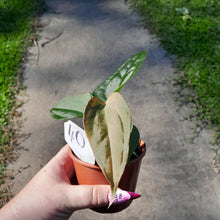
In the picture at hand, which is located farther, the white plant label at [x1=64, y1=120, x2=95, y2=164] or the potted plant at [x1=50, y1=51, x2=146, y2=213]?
the white plant label at [x1=64, y1=120, x2=95, y2=164]

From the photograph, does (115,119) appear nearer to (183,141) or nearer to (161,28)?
(183,141)

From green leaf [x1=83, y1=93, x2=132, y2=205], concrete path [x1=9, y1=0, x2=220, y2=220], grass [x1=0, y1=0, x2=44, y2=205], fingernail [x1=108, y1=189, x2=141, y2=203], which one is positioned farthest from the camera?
grass [x1=0, y1=0, x2=44, y2=205]

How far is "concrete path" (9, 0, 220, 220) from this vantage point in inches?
54.4

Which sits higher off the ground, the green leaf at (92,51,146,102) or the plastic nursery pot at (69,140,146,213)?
the green leaf at (92,51,146,102)

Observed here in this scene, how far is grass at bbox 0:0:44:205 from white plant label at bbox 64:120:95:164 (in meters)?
0.85

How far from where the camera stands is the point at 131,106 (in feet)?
5.99

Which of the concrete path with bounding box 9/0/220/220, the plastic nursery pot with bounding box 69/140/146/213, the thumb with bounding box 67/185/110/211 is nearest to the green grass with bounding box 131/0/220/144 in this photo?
the concrete path with bounding box 9/0/220/220

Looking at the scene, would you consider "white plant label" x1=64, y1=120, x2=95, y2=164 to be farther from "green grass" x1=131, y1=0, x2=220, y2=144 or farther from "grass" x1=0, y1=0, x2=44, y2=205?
"green grass" x1=131, y1=0, x2=220, y2=144

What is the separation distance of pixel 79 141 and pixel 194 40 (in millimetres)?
1687

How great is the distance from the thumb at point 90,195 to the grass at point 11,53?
822 millimetres

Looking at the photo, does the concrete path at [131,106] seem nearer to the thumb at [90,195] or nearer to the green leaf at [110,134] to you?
the thumb at [90,195]

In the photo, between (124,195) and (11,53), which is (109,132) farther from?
(11,53)

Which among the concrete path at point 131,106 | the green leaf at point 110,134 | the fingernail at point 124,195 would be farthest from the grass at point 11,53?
the green leaf at point 110,134

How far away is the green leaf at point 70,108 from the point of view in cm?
79
